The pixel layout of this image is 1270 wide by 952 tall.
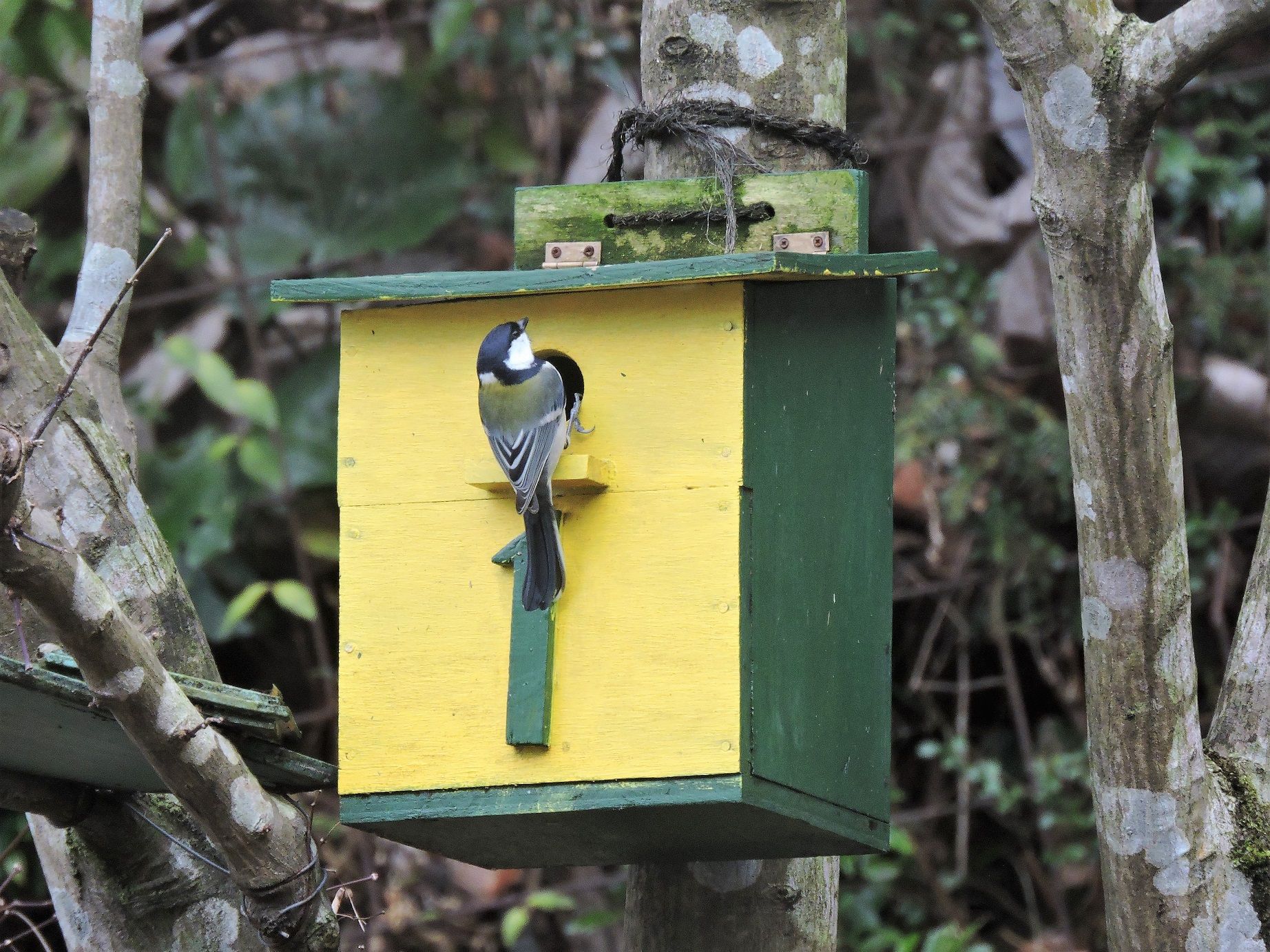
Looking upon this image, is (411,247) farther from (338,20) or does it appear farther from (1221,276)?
(1221,276)

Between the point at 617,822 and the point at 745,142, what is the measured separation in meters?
1.25

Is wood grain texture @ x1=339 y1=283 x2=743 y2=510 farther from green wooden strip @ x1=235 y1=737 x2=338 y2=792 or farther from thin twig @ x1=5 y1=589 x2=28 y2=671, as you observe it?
thin twig @ x1=5 y1=589 x2=28 y2=671

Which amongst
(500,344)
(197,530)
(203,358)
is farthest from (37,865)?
(500,344)

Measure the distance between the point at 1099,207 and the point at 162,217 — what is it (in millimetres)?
4699

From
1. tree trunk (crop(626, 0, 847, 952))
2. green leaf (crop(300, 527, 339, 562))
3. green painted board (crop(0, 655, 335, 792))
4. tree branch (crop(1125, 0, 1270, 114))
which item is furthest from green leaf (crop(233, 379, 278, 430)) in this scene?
tree branch (crop(1125, 0, 1270, 114))

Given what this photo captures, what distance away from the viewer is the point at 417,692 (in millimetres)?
2742

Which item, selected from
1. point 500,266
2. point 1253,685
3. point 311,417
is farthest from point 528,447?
point 500,266

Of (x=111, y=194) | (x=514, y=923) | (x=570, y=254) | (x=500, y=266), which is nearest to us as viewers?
(x=570, y=254)

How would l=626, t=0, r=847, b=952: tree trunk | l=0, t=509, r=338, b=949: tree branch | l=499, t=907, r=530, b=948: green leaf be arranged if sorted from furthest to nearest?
l=499, t=907, r=530, b=948: green leaf
l=626, t=0, r=847, b=952: tree trunk
l=0, t=509, r=338, b=949: tree branch

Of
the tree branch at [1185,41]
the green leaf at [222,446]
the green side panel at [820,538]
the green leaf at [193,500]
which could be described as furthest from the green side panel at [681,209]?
the green leaf at [193,500]

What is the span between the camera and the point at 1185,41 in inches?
86.6

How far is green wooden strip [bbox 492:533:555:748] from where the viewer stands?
103 inches

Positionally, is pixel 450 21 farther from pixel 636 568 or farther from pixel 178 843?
pixel 178 843

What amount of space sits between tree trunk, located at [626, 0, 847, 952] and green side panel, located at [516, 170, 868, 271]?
0.30ft
